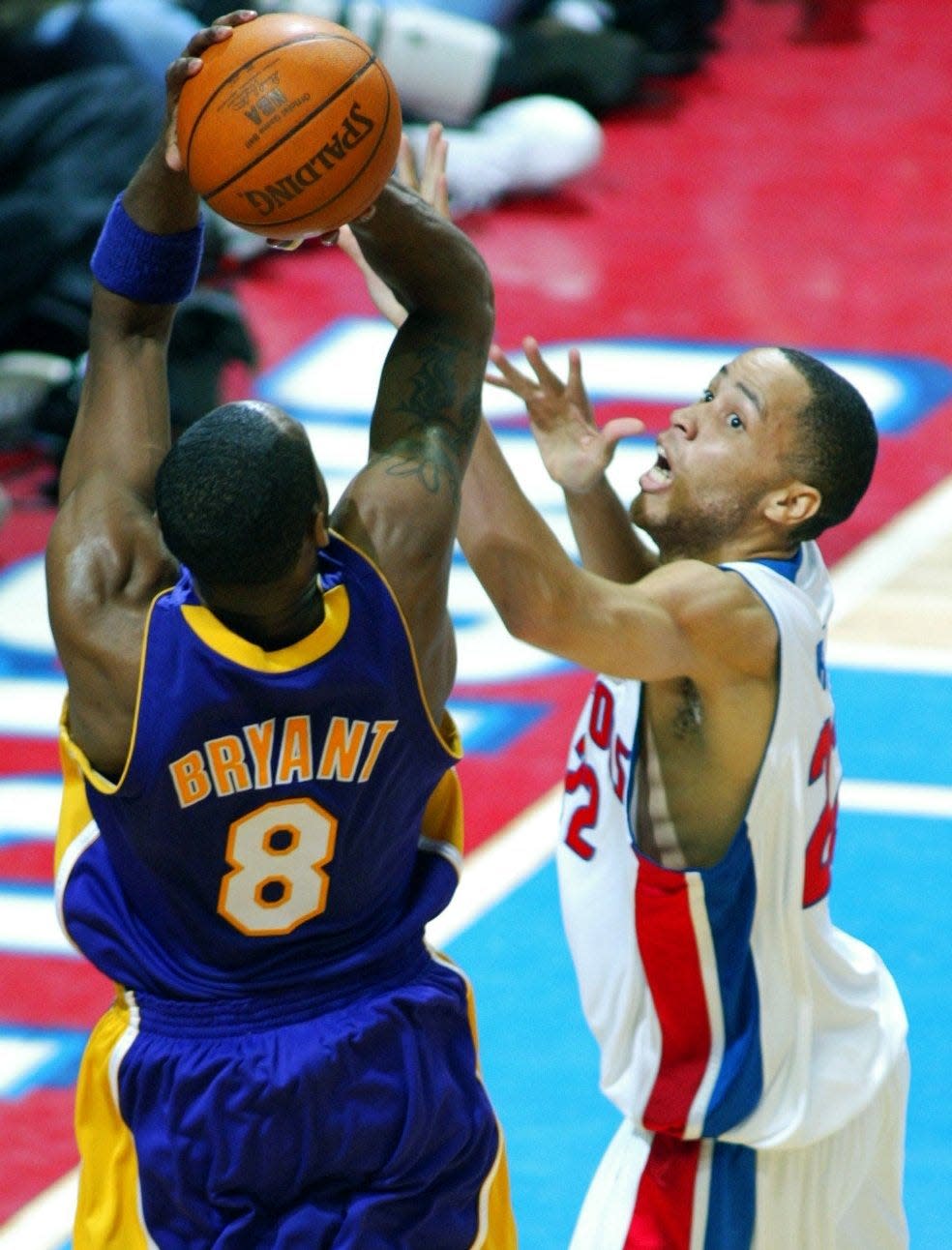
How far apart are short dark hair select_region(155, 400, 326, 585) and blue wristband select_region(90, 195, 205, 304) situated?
38 cm

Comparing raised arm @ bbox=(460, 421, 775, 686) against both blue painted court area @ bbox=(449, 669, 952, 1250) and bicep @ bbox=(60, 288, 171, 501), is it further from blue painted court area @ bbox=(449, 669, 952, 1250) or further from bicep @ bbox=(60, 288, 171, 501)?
blue painted court area @ bbox=(449, 669, 952, 1250)

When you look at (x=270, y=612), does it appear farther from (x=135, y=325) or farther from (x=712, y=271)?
(x=712, y=271)

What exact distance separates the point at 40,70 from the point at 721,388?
7.87 meters

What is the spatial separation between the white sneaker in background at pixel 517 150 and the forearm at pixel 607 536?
7.64 metres

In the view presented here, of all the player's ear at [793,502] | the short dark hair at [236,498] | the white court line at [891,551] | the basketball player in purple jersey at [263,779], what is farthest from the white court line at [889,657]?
the short dark hair at [236,498]

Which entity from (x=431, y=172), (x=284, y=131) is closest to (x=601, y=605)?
(x=284, y=131)

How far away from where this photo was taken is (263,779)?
349 cm

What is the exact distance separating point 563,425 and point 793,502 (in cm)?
52

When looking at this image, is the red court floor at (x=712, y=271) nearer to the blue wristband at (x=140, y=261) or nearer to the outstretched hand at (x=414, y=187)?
the outstretched hand at (x=414, y=187)

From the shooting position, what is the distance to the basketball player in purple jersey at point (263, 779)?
3.43m

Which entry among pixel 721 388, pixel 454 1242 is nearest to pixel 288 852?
pixel 454 1242

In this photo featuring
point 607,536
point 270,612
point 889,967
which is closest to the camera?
point 270,612

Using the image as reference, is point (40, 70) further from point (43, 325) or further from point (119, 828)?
point (119, 828)

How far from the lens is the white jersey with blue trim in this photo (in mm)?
4109
